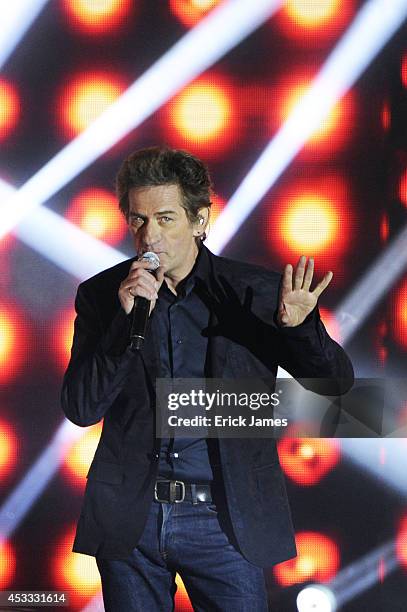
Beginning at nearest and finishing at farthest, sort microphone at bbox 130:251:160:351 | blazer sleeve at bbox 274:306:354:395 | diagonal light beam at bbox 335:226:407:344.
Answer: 1. microphone at bbox 130:251:160:351
2. blazer sleeve at bbox 274:306:354:395
3. diagonal light beam at bbox 335:226:407:344

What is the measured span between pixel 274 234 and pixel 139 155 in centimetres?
59

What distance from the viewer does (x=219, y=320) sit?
1.81 metres

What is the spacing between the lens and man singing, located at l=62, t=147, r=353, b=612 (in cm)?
162

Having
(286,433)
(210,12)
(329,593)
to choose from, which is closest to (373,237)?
(286,433)

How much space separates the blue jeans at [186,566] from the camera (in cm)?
161

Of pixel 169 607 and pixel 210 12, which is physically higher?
pixel 210 12

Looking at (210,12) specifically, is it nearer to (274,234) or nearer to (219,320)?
(274,234)

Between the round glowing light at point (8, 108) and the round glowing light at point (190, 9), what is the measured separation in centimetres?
50

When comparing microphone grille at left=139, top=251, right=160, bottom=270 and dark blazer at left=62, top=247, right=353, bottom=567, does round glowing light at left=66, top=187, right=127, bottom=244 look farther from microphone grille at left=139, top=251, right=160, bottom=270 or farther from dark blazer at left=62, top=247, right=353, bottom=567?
microphone grille at left=139, top=251, right=160, bottom=270

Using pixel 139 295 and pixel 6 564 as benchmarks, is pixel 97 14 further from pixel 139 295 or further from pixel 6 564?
pixel 6 564

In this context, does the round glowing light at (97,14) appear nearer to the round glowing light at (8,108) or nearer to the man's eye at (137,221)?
the round glowing light at (8,108)

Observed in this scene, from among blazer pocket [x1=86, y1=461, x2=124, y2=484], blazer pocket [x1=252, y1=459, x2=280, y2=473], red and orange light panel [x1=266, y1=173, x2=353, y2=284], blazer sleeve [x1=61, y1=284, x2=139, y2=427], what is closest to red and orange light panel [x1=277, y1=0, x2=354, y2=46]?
red and orange light panel [x1=266, y1=173, x2=353, y2=284]

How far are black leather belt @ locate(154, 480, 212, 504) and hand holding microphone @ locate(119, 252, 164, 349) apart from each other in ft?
0.92

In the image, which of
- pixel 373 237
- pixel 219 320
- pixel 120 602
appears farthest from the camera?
pixel 373 237
